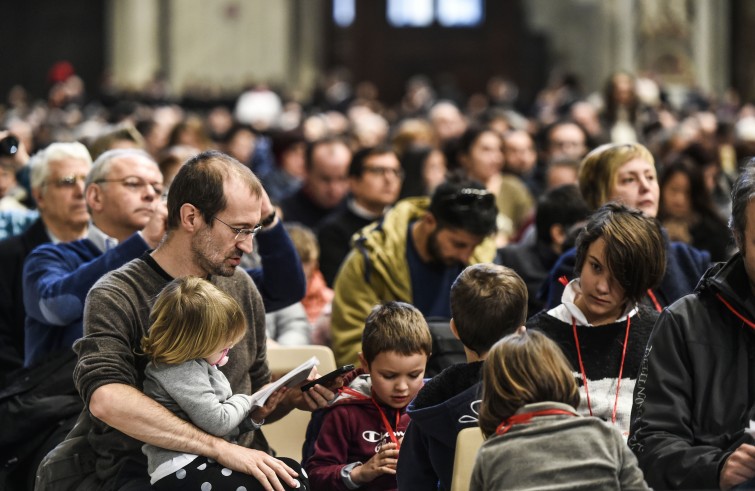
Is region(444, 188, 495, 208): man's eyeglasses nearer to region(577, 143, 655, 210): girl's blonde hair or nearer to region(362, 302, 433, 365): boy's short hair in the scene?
region(577, 143, 655, 210): girl's blonde hair

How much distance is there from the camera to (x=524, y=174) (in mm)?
9625

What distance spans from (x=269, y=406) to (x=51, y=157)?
6.48 feet

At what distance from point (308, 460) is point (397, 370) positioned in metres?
0.43

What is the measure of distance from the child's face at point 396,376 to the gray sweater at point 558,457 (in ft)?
3.08

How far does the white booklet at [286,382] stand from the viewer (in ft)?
12.1

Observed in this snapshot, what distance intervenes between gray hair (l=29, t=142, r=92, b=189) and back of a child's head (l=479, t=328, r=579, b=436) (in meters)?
2.77

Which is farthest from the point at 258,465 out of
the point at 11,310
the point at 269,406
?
the point at 11,310

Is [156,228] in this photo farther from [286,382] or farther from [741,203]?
[741,203]

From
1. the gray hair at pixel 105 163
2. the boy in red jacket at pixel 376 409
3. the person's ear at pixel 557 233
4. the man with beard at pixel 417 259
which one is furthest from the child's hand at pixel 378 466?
the person's ear at pixel 557 233

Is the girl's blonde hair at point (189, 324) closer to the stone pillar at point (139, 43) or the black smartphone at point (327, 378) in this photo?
the black smartphone at point (327, 378)

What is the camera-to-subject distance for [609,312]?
394 cm

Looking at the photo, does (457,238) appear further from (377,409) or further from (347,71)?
(347,71)

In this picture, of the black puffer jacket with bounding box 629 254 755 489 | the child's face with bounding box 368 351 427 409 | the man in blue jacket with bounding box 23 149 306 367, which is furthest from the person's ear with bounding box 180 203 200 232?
the black puffer jacket with bounding box 629 254 755 489

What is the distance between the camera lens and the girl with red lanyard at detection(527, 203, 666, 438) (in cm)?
382
